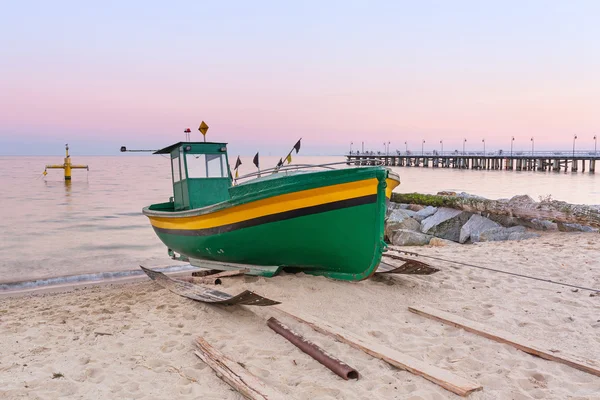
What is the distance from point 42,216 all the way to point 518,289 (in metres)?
23.4

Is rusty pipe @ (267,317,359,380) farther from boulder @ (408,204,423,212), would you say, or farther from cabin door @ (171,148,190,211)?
boulder @ (408,204,423,212)

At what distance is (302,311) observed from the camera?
240 inches

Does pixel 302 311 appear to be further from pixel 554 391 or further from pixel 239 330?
pixel 554 391

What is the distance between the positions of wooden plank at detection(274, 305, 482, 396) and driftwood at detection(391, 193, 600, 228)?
9.24 meters

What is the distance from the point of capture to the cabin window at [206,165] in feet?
31.5

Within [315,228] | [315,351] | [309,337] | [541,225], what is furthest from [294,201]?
[541,225]

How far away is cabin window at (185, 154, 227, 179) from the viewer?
9.61 m

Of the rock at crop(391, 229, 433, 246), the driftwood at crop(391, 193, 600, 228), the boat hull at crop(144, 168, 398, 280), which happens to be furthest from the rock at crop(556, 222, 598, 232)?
the boat hull at crop(144, 168, 398, 280)

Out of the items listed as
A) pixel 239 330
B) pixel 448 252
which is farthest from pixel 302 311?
pixel 448 252

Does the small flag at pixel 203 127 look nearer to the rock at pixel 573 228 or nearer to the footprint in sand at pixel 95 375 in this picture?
the footprint in sand at pixel 95 375

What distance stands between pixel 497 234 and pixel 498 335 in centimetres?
887

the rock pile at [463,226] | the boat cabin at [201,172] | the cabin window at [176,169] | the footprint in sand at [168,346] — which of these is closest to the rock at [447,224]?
the rock pile at [463,226]

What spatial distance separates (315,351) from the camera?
4809 mm

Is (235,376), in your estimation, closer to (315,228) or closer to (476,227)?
(315,228)
